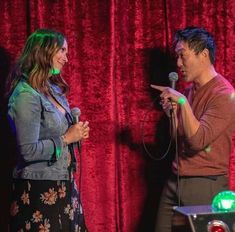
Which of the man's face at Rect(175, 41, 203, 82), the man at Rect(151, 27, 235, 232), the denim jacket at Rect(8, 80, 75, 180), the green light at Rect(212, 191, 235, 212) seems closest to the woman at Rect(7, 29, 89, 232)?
the denim jacket at Rect(8, 80, 75, 180)

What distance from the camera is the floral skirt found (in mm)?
2039

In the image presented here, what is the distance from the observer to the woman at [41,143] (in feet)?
6.57

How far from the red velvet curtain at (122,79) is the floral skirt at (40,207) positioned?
0.62m

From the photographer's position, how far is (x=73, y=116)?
2186mm

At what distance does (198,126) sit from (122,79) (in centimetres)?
70

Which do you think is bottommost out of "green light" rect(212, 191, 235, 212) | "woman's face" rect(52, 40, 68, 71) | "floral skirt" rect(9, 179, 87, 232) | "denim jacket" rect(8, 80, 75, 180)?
"floral skirt" rect(9, 179, 87, 232)

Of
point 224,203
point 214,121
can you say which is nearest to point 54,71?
point 214,121

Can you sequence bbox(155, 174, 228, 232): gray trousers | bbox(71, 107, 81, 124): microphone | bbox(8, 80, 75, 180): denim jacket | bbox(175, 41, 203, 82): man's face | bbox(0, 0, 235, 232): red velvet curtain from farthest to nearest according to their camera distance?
1. bbox(0, 0, 235, 232): red velvet curtain
2. bbox(175, 41, 203, 82): man's face
3. bbox(155, 174, 228, 232): gray trousers
4. bbox(71, 107, 81, 124): microphone
5. bbox(8, 80, 75, 180): denim jacket

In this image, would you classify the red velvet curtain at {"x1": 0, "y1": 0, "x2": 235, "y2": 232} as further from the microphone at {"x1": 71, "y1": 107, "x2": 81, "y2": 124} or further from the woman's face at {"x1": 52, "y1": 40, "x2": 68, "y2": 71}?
the microphone at {"x1": 71, "y1": 107, "x2": 81, "y2": 124}

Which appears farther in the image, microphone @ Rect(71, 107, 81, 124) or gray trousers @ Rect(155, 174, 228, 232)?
gray trousers @ Rect(155, 174, 228, 232)

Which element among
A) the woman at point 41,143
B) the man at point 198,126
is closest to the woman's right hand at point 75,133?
the woman at point 41,143

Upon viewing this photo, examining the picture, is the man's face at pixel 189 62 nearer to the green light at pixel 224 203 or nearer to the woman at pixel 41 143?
the woman at pixel 41 143

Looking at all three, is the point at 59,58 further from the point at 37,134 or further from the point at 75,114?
the point at 37,134

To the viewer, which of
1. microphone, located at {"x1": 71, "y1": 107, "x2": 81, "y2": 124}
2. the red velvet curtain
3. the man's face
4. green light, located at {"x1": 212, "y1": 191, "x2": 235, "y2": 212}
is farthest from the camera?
the red velvet curtain
